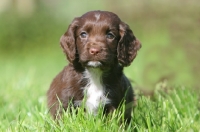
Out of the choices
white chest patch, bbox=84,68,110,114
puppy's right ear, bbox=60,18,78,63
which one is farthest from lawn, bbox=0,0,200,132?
puppy's right ear, bbox=60,18,78,63

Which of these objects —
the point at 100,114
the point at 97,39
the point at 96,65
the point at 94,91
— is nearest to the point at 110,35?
the point at 97,39

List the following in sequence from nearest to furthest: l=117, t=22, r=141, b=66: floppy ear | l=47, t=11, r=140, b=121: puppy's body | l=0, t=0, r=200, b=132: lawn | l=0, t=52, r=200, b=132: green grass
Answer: l=0, t=52, r=200, b=132: green grass
l=0, t=0, r=200, b=132: lawn
l=47, t=11, r=140, b=121: puppy's body
l=117, t=22, r=141, b=66: floppy ear

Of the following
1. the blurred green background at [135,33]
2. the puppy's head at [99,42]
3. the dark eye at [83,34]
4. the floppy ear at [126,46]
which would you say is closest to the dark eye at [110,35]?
the puppy's head at [99,42]

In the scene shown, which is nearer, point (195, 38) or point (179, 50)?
point (195, 38)

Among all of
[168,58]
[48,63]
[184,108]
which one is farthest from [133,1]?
[184,108]

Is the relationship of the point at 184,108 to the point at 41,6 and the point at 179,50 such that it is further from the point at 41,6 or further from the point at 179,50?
the point at 41,6

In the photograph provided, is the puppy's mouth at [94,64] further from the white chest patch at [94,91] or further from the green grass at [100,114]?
the green grass at [100,114]

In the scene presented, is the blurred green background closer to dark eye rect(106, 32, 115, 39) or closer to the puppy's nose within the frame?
dark eye rect(106, 32, 115, 39)
